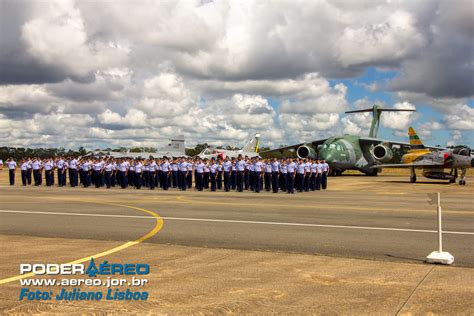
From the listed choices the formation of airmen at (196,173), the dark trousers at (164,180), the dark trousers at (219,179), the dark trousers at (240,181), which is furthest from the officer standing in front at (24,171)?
the dark trousers at (240,181)

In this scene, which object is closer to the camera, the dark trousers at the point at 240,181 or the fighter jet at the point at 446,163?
the dark trousers at the point at 240,181

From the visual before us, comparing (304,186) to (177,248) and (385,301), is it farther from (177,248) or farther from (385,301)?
(385,301)

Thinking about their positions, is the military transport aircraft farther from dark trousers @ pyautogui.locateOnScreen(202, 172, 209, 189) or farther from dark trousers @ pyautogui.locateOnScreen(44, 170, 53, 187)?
dark trousers @ pyautogui.locateOnScreen(44, 170, 53, 187)

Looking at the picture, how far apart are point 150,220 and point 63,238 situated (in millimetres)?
3068

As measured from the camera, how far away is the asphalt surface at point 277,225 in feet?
30.6

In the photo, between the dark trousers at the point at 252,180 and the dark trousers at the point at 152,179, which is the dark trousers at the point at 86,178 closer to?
the dark trousers at the point at 152,179

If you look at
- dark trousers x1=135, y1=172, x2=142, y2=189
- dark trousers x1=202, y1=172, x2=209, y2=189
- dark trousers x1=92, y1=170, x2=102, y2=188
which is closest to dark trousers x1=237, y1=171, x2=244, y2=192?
dark trousers x1=202, y1=172, x2=209, y2=189

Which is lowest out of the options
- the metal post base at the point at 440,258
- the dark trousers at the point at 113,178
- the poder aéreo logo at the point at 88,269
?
the metal post base at the point at 440,258

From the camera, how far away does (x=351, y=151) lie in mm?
39062

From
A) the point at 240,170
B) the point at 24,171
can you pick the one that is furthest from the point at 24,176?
the point at 240,170

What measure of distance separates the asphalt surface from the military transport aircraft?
18.9m

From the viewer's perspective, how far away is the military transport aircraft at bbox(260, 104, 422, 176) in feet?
123

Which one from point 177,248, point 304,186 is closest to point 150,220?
point 177,248

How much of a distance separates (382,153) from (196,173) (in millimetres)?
21207
